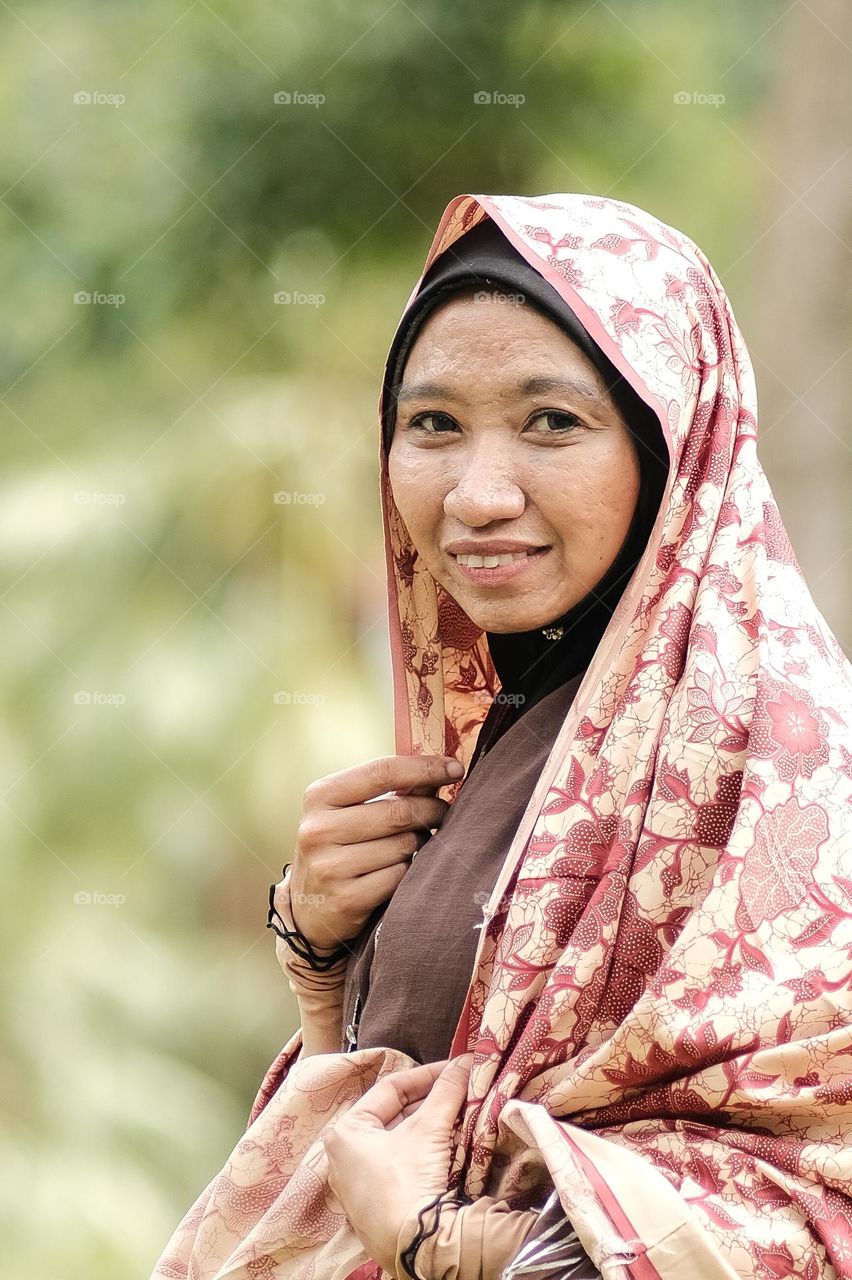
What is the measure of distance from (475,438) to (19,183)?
155 inches

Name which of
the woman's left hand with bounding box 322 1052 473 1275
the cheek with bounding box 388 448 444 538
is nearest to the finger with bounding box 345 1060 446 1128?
the woman's left hand with bounding box 322 1052 473 1275

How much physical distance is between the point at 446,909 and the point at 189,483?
3578 millimetres

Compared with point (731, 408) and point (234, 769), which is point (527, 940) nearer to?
point (731, 408)

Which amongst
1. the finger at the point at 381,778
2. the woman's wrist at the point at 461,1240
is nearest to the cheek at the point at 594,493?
the finger at the point at 381,778

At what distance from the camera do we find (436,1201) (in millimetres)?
1092

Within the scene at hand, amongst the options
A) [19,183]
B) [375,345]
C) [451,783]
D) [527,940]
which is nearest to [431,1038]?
[527,940]

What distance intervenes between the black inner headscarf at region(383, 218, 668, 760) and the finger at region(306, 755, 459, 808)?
7 cm

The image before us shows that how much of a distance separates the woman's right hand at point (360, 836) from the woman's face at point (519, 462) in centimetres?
20

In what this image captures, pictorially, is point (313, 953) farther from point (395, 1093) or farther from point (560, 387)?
point (560, 387)

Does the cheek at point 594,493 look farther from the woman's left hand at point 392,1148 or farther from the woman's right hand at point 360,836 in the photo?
the woman's left hand at point 392,1148

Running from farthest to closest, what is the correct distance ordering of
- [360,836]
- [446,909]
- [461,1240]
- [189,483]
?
[189,483] < [360,836] < [446,909] < [461,1240]

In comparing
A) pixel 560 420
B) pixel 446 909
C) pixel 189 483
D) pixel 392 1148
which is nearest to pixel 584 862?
pixel 446 909

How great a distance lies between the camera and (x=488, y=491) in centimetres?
125

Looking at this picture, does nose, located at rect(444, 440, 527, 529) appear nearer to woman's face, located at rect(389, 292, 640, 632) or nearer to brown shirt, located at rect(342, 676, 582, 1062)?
woman's face, located at rect(389, 292, 640, 632)
